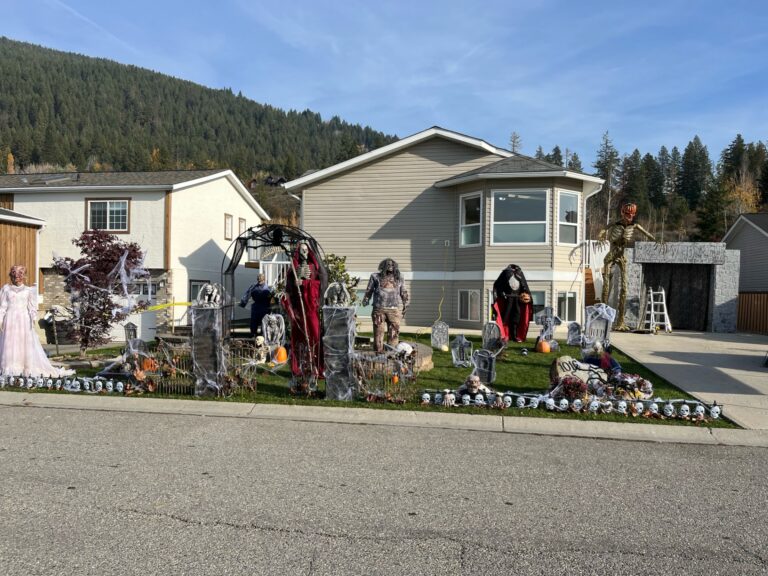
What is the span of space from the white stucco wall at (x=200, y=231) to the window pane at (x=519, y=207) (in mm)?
9258

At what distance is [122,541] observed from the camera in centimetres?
399

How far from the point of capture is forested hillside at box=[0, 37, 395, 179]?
9675 centimetres

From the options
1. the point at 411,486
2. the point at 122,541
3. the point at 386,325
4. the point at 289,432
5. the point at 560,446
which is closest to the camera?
the point at 122,541

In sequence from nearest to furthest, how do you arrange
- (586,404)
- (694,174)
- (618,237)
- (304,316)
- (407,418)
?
(407,418)
(586,404)
(304,316)
(618,237)
(694,174)

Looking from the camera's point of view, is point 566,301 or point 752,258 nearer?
point 566,301

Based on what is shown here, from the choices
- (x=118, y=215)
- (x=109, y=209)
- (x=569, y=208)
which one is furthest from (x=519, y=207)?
(x=109, y=209)

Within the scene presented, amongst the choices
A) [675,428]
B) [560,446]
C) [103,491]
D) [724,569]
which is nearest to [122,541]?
[103,491]

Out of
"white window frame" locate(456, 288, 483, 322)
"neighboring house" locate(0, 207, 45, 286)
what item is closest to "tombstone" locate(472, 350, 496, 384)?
"white window frame" locate(456, 288, 483, 322)

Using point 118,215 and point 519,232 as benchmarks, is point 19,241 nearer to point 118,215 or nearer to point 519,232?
point 118,215

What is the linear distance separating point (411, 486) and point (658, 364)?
29.1 feet

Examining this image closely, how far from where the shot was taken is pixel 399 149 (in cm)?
2073

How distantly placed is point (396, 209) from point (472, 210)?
2.69 meters

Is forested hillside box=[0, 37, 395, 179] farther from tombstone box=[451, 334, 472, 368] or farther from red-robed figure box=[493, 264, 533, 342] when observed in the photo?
tombstone box=[451, 334, 472, 368]

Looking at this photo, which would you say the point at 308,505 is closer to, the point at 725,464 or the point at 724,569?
the point at 724,569
